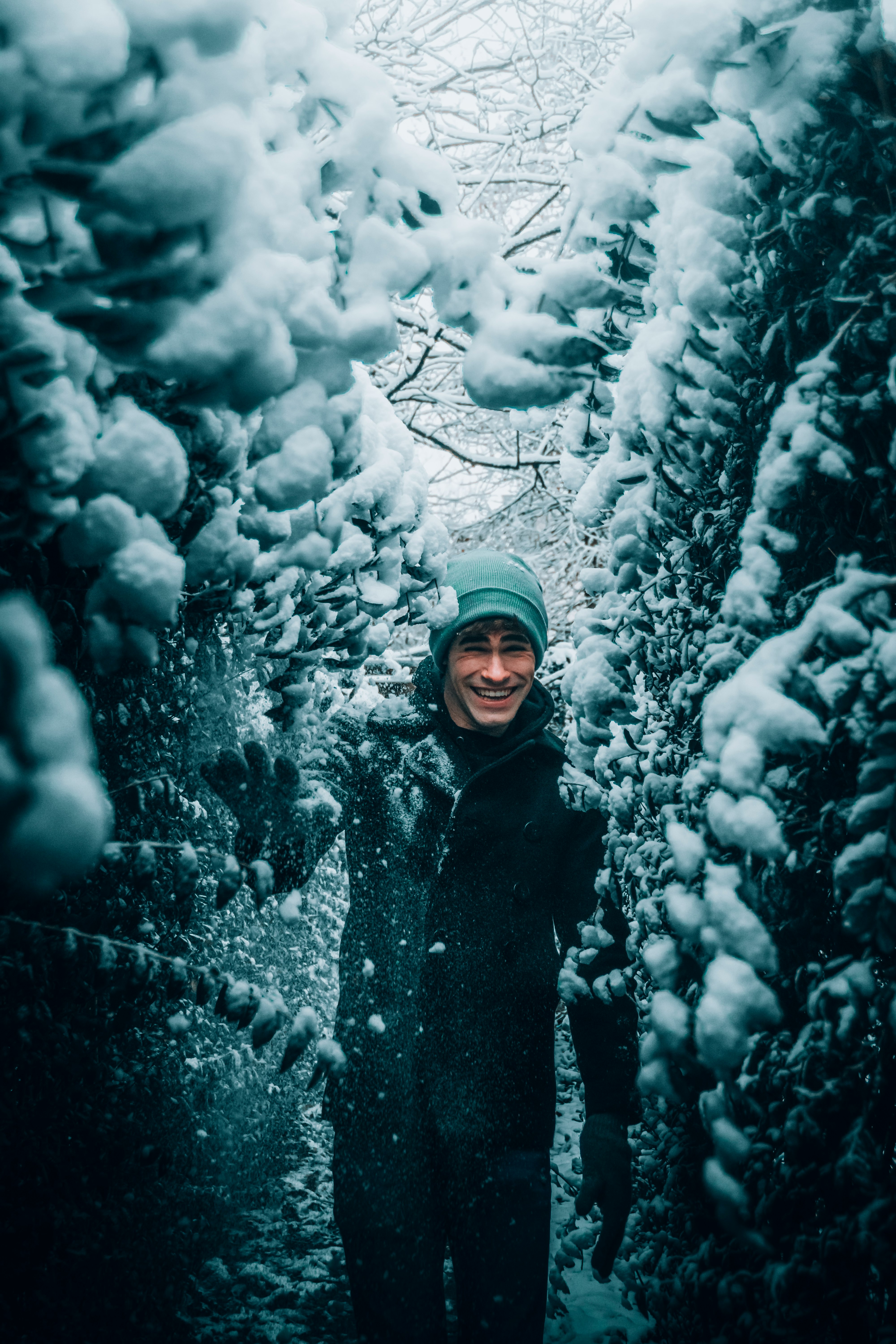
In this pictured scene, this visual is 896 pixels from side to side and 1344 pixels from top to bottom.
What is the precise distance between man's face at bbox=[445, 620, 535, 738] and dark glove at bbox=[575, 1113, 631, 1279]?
1.13 meters

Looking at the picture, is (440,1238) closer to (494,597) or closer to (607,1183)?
(607,1183)

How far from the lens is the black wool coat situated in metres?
1.94

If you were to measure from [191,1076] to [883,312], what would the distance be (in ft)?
7.74

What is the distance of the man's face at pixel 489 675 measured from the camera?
2.26 m

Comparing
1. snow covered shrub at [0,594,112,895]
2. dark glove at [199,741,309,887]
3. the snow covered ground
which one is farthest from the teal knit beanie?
the snow covered ground

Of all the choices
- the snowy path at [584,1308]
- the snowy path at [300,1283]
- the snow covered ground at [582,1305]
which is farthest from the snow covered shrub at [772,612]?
the snowy path at [300,1283]

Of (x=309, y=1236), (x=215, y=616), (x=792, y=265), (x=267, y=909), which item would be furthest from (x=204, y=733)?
(x=309, y=1236)

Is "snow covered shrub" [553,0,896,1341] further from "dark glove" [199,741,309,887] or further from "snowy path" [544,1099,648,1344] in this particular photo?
"snowy path" [544,1099,648,1344]

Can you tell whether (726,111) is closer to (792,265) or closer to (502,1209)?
(792,265)

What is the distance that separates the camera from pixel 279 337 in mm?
831

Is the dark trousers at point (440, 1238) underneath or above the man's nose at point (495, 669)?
underneath

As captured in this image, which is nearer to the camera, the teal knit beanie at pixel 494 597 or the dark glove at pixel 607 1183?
the dark glove at pixel 607 1183

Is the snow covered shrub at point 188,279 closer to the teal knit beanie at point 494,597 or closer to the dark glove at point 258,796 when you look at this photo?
the dark glove at point 258,796

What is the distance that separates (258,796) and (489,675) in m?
0.98
